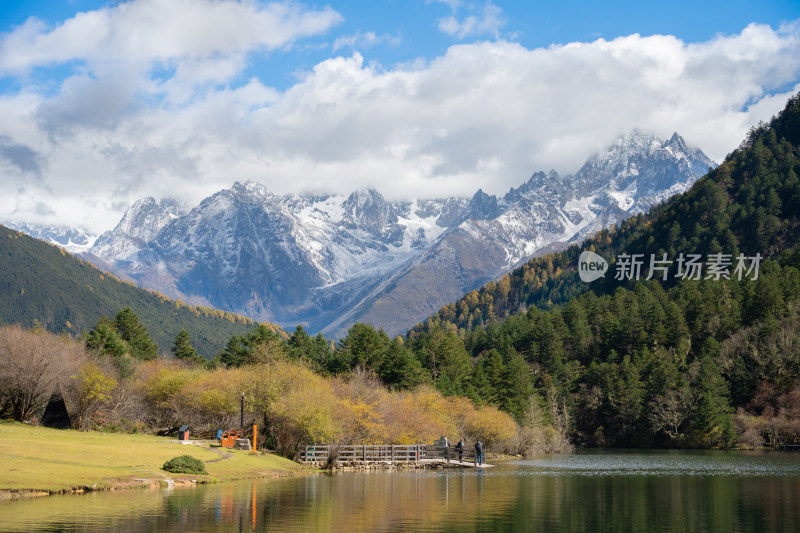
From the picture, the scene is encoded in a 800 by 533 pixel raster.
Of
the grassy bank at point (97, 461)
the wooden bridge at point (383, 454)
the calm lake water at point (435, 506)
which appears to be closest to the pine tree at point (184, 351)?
the wooden bridge at point (383, 454)

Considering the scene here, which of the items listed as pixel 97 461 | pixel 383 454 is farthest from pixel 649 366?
pixel 97 461

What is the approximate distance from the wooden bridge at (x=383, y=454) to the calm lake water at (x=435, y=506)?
491 inches

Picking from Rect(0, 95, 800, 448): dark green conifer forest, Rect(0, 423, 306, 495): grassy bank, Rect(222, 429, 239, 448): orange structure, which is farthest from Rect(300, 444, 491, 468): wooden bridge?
Rect(0, 95, 800, 448): dark green conifer forest

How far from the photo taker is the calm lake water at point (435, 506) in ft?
119

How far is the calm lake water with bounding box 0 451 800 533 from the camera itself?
3625cm

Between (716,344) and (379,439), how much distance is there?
307 ft

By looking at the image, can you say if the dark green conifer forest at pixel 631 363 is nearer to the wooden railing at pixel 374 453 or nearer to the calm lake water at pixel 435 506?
the wooden railing at pixel 374 453

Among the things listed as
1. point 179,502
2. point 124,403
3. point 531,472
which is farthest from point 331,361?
point 179,502

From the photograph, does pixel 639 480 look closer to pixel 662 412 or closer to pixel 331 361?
pixel 331 361

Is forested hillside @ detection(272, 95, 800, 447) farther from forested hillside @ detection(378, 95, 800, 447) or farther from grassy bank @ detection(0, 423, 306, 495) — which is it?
grassy bank @ detection(0, 423, 306, 495)

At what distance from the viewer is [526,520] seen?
38.8m

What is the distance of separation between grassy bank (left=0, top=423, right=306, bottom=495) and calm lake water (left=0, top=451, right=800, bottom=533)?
263 centimetres

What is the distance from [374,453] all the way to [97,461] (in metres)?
34.5

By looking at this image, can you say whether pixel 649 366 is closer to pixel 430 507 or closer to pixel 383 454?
pixel 383 454
